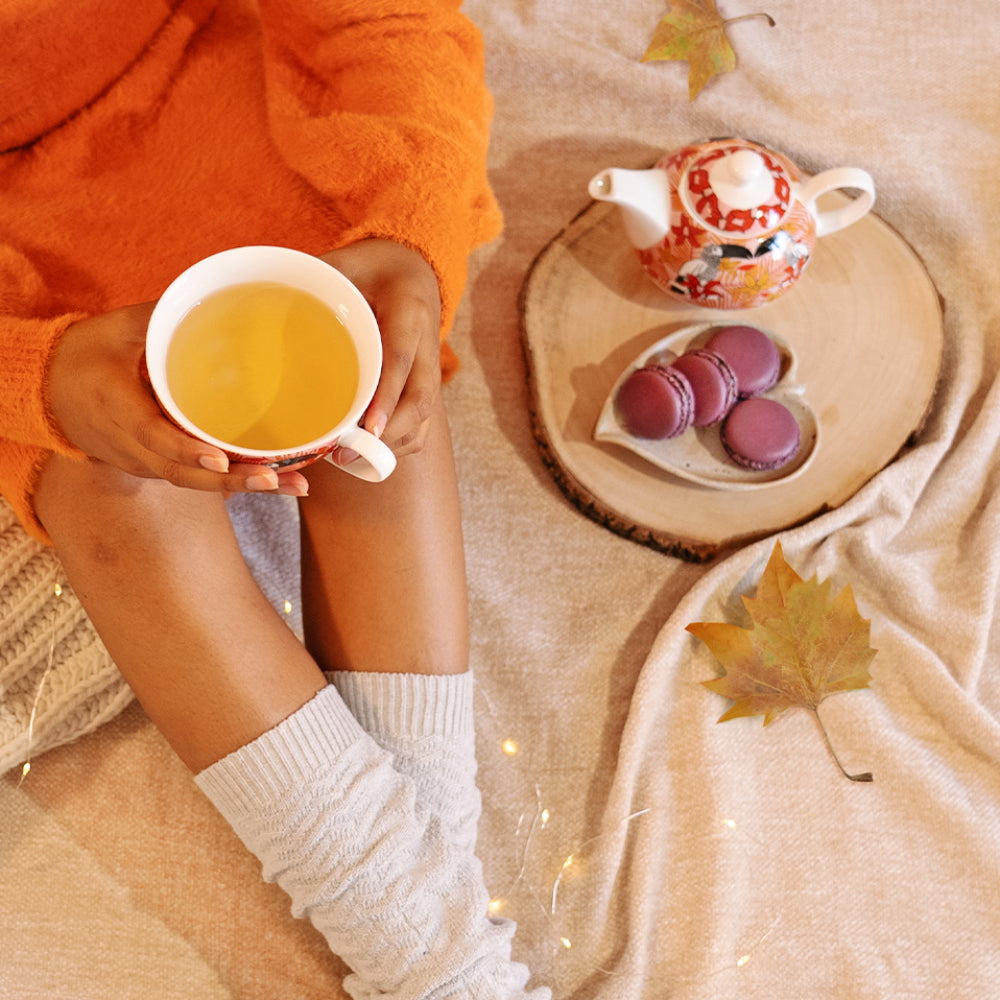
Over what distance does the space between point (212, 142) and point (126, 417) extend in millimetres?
363

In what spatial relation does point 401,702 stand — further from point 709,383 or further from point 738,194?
point 738,194

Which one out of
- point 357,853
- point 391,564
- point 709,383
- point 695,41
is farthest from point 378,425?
point 695,41

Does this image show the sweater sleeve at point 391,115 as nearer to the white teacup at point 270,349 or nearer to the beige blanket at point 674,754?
the white teacup at point 270,349

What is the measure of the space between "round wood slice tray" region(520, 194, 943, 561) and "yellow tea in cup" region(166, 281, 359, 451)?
444mm

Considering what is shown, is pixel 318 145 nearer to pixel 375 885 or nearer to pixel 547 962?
pixel 375 885

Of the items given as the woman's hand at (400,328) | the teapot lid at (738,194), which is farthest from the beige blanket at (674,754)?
the woman's hand at (400,328)

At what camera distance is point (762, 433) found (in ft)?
2.91

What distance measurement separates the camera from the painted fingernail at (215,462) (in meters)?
0.48

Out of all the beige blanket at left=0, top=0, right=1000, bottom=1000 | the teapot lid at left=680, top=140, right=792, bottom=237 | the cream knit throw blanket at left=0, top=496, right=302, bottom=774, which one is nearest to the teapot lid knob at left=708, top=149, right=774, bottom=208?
the teapot lid at left=680, top=140, right=792, bottom=237

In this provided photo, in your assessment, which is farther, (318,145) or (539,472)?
(539,472)

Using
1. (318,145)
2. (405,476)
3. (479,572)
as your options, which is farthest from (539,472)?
(318,145)

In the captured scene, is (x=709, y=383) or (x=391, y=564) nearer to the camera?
(x=391, y=564)

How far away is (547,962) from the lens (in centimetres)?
85

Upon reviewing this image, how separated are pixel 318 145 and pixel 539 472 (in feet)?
1.41
